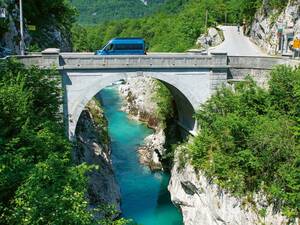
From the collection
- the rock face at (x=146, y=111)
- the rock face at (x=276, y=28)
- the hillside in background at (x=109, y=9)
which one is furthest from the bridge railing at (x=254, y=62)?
the hillside in background at (x=109, y=9)

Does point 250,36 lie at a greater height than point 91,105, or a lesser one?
greater

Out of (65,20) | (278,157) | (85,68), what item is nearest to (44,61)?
(85,68)

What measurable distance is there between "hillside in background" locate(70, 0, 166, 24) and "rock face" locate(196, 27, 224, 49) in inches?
4705

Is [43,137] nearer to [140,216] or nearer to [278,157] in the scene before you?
[278,157]

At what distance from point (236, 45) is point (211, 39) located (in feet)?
15.0

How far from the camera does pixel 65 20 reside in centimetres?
3812

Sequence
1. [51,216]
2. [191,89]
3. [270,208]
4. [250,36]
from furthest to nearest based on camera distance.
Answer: [250,36] < [191,89] < [270,208] < [51,216]

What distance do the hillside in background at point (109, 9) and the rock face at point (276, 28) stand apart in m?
128

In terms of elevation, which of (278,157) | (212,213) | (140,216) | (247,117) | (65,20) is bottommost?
(140,216)

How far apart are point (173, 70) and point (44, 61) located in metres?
7.00

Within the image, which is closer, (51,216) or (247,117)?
(51,216)

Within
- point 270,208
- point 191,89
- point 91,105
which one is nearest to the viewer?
point 270,208

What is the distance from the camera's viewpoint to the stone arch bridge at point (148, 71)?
2098cm

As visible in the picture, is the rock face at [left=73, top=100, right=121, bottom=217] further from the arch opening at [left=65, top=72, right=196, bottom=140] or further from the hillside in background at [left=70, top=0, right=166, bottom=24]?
the hillside in background at [left=70, top=0, right=166, bottom=24]
